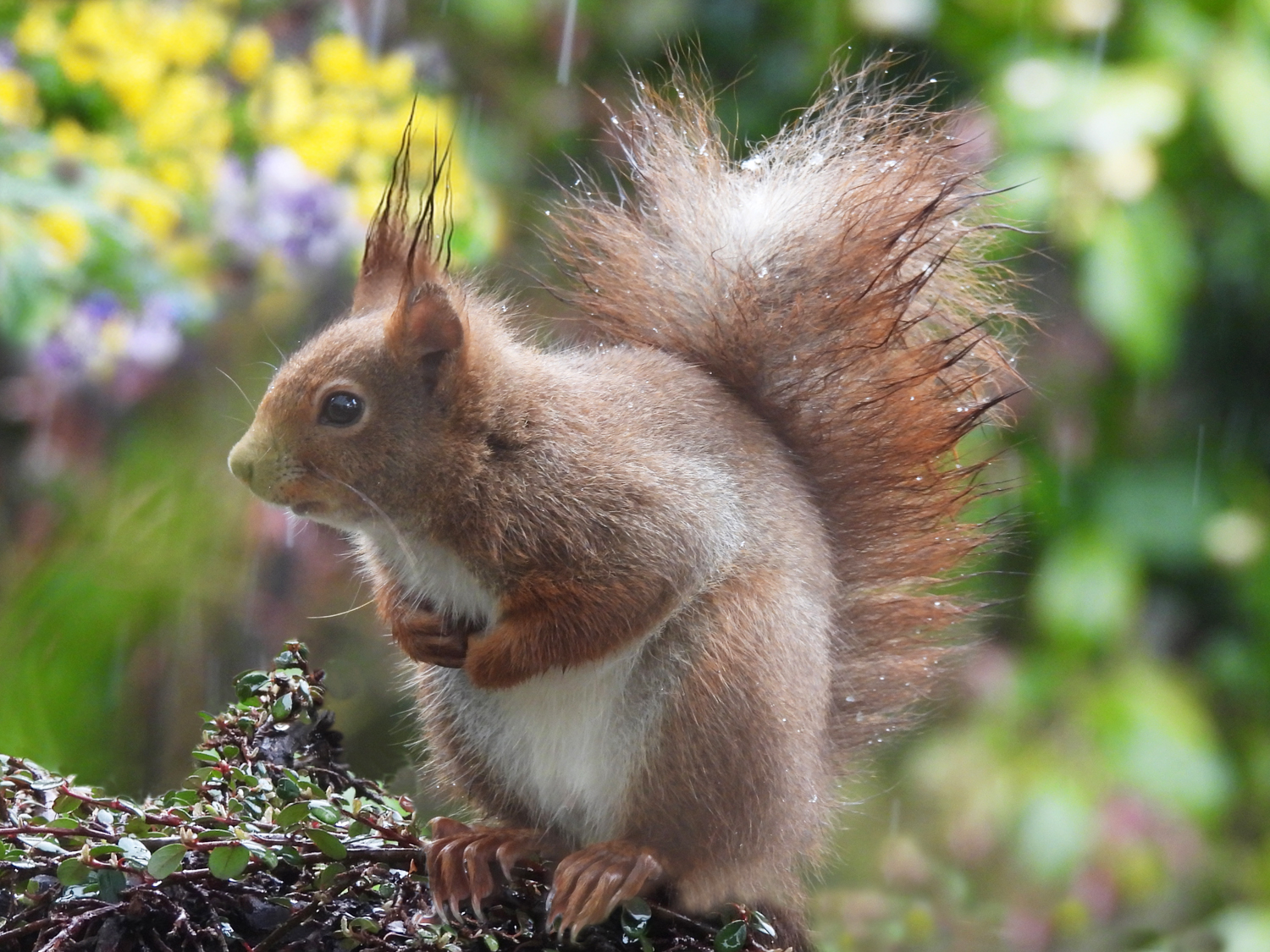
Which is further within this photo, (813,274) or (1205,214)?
(1205,214)

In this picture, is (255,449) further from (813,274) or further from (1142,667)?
(1142,667)

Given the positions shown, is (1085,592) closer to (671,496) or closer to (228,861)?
(671,496)

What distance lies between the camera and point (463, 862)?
0.78m

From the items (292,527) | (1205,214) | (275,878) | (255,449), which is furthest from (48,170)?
(1205,214)

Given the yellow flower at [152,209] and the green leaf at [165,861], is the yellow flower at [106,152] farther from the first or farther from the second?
the green leaf at [165,861]

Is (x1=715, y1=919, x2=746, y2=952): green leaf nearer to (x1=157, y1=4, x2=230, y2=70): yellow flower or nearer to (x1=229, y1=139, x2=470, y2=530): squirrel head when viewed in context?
(x1=229, y1=139, x2=470, y2=530): squirrel head

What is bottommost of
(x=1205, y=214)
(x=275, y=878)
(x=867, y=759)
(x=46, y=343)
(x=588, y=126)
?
(x=275, y=878)

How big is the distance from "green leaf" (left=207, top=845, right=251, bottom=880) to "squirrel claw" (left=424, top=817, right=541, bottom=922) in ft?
0.35

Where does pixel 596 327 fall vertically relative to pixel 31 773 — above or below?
above

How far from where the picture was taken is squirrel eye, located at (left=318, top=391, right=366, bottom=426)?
844 millimetres

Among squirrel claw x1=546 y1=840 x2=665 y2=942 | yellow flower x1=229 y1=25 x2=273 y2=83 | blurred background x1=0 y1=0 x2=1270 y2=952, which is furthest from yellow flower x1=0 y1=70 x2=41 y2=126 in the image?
squirrel claw x1=546 y1=840 x2=665 y2=942

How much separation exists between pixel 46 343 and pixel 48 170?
0.30 metres

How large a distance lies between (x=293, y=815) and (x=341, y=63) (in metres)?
1.32

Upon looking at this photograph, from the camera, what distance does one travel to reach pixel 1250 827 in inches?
74.8
